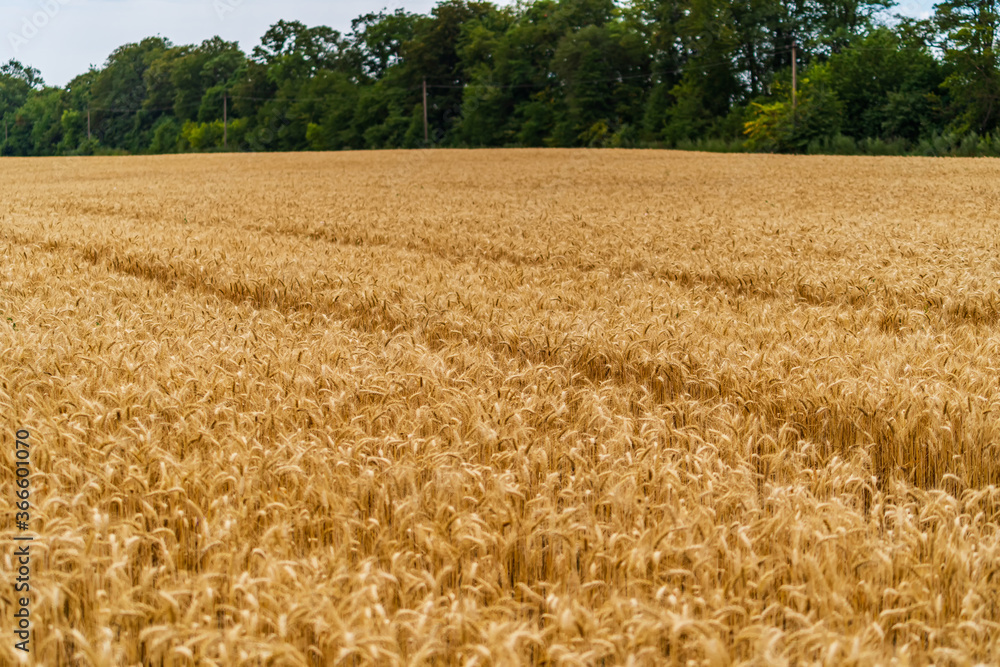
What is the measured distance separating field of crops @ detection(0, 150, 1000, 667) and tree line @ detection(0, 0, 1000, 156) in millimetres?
42651

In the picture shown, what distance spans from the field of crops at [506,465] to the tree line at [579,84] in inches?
1679

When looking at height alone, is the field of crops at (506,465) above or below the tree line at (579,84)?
below

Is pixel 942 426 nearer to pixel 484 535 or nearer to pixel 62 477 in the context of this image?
pixel 484 535

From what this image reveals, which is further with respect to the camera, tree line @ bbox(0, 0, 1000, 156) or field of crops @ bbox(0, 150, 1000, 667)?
tree line @ bbox(0, 0, 1000, 156)

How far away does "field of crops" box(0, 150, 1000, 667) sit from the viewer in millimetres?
2152

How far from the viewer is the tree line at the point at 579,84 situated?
49.8 m

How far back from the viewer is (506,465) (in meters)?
3.35

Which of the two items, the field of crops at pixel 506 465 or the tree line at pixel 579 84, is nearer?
the field of crops at pixel 506 465

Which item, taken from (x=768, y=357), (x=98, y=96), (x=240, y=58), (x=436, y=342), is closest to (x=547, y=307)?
(x=436, y=342)

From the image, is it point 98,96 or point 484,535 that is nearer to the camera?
point 484,535

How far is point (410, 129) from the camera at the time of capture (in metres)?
80.2

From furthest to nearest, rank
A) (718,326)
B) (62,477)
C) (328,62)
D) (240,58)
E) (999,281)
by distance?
(240,58) → (328,62) → (999,281) → (718,326) → (62,477)

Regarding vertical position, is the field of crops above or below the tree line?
below

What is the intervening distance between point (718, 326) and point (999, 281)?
11.1 feet
